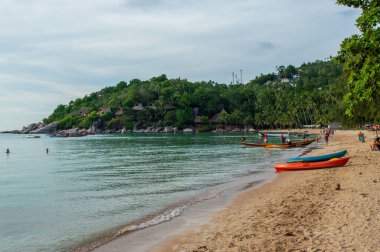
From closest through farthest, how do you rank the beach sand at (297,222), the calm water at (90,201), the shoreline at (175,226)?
the beach sand at (297,222), the shoreline at (175,226), the calm water at (90,201)

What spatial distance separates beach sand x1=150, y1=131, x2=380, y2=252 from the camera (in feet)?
27.8

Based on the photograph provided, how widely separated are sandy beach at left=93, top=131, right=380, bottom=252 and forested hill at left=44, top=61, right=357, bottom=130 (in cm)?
10197

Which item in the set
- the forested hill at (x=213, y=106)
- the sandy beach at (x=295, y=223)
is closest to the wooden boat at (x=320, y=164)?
the sandy beach at (x=295, y=223)

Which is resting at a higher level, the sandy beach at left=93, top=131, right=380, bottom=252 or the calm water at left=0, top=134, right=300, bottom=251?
the sandy beach at left=93, top=131, right=380, bottom=252

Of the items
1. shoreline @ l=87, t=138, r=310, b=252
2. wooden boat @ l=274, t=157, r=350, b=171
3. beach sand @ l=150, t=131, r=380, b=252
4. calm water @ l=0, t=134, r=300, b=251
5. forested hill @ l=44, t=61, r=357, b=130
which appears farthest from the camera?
forested hill @ l=44, t=61, r=357, b=130

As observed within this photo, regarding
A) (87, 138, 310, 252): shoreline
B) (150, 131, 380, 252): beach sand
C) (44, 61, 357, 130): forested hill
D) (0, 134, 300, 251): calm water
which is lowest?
(0, 134, 300, 251): calm water

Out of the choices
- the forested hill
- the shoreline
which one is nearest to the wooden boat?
the shoreline

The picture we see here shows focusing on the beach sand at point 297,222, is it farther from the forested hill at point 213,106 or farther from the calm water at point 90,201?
the forested hill at point 213,106

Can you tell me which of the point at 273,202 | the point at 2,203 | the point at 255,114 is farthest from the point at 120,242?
the point at 255,114

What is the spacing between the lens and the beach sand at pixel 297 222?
27.8ft

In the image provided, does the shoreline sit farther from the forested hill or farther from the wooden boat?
the forested hill

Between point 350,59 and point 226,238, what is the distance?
33.6 feet

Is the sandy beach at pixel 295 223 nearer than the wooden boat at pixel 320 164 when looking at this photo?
Yes

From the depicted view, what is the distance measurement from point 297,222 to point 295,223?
13 cm
